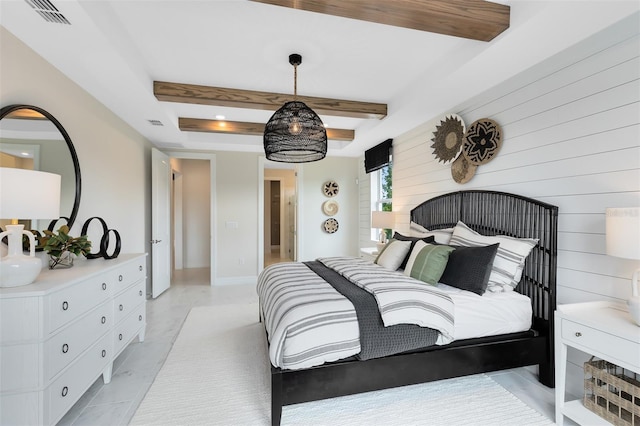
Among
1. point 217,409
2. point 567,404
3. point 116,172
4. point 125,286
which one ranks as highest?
point 116,172

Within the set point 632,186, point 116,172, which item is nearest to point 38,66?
point 116,172

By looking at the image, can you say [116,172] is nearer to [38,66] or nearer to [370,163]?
[38,66]

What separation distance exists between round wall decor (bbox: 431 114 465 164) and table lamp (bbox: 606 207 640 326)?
5.66 feet

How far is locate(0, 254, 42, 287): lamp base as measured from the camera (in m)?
1.55

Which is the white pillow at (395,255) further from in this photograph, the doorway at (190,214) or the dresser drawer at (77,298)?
the doorway at (190,214)

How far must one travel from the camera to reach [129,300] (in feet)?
8.35

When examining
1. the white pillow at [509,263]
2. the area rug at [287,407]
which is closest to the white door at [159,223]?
the area rug at [287,407]

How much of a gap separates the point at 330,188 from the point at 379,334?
13.9 feet

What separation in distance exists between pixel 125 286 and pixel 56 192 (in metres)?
0.99

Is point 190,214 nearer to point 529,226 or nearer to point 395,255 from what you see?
point 395,255

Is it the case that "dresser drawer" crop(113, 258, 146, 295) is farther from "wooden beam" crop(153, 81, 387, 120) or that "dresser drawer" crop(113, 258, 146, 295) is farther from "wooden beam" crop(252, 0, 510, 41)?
"wooden beam" crop(252, 0, 510, 41)

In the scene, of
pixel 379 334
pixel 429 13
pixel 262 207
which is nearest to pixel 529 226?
pixel 379 334

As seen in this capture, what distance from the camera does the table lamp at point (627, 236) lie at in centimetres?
150

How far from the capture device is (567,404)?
5.99ft
